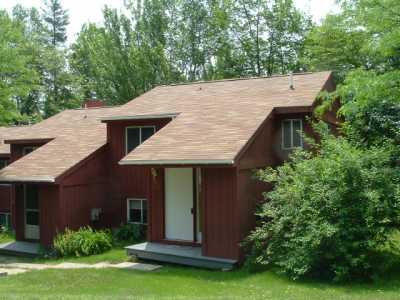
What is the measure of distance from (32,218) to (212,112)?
297 inches

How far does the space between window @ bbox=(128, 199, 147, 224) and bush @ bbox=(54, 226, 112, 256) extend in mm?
1825

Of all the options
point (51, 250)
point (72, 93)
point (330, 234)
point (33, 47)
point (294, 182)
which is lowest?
point (51, 250)

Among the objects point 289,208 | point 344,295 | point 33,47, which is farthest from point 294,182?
point 33,47

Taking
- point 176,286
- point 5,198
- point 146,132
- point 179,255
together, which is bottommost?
point 176,286

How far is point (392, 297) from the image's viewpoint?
9.39m

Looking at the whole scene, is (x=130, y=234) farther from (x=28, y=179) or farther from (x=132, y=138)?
(x=28, y=179)

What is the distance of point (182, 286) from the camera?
1120 cm

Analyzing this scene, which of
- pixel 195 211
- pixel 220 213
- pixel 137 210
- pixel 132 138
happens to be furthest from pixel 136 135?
pixel 220 213

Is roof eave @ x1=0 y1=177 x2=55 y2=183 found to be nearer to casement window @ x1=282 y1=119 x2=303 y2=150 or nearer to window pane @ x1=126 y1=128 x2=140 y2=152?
window pane @ x1=126 y1=128 x2=140 y2=152

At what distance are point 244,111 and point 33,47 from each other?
108 feet

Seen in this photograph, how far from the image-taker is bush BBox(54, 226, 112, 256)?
51.5 ft

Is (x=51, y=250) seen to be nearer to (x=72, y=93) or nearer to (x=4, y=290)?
(x=4, y=290)

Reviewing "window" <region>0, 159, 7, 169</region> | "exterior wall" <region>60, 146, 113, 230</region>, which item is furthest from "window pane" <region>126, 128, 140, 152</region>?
"window" <region>0, 159, 7, 169</region>

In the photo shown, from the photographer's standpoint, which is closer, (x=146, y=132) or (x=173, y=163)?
(x=173, y=163)
